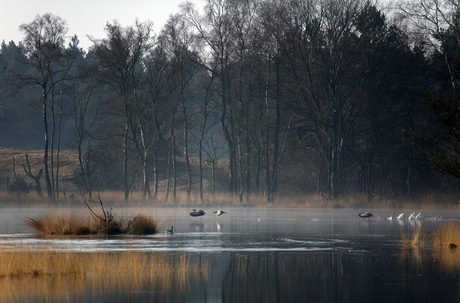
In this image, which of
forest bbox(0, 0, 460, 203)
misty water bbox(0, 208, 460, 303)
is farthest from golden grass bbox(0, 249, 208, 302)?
forest bbox(0, 0, 460, 203)

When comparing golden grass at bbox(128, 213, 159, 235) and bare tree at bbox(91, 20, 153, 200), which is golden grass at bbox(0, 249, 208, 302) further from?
bare tree at bbox(91, 20, 153, 200)

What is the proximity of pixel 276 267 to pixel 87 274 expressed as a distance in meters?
3.86

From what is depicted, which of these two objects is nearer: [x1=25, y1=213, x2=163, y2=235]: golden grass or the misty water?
the misty water

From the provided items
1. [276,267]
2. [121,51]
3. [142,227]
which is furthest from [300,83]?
[276,267]

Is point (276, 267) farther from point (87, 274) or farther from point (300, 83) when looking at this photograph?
point (300, 83)

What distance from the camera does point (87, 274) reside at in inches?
502

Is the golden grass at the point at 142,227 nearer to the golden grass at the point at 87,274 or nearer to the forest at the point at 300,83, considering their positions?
the golden grass at the point at 87,274

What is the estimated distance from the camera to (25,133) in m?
95.5

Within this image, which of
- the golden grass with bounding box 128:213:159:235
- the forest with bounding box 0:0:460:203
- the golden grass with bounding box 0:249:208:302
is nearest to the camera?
the golden grass with bounding box 0:249:208:302

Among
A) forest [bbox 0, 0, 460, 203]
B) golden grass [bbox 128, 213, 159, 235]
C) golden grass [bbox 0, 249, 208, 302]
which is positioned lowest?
golden grass [bbox 0, 249, 208, 302]

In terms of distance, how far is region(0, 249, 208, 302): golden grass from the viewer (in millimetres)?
10992

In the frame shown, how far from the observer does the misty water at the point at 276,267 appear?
414 inches

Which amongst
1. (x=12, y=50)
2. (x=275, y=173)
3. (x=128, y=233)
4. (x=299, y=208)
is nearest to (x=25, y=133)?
(x=12, y=50)

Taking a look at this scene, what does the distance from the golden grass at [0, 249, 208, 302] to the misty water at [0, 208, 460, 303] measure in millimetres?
50
